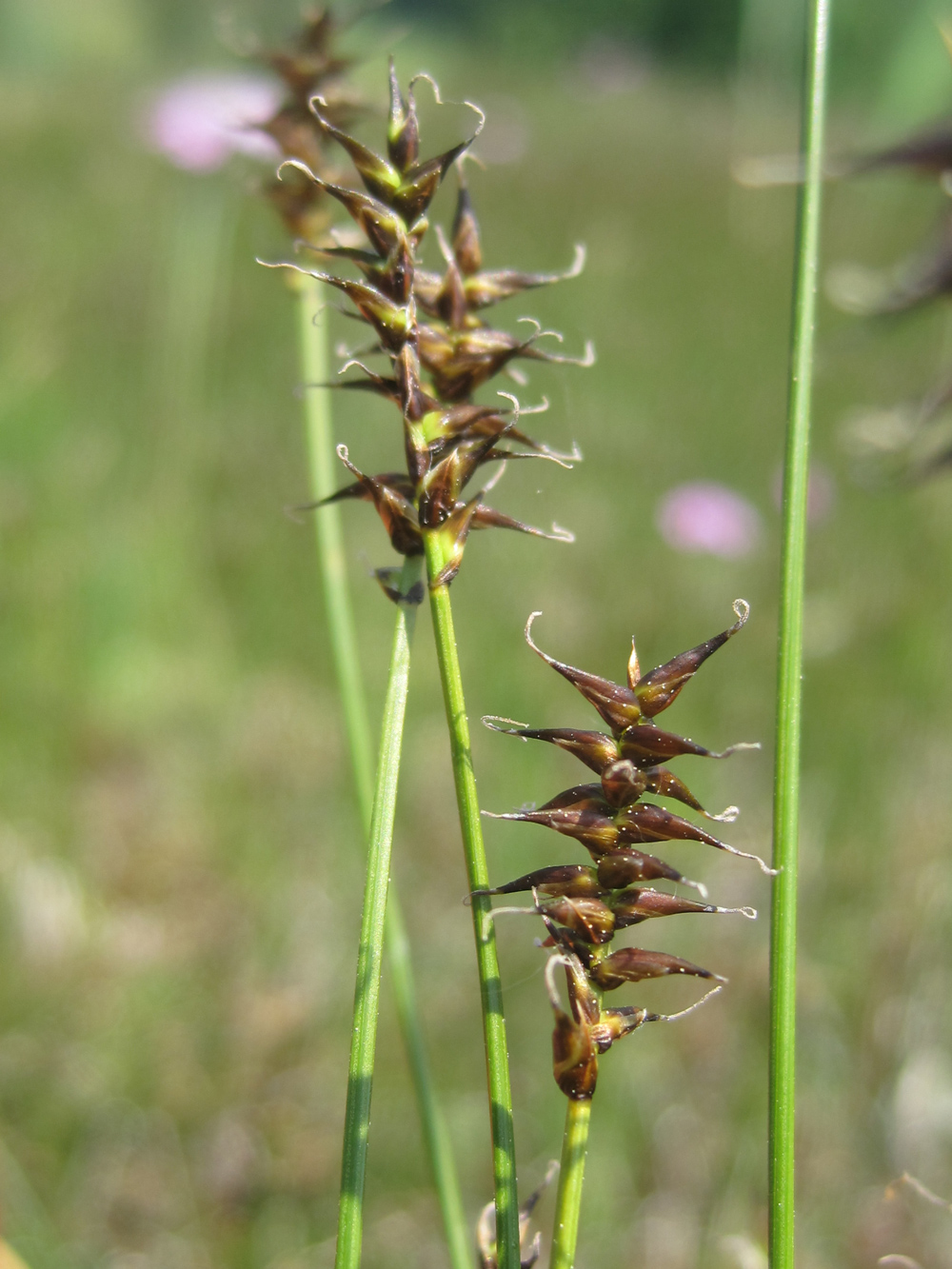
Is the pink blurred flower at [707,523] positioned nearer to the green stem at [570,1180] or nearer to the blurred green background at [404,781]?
the blurred green background at [404,781]

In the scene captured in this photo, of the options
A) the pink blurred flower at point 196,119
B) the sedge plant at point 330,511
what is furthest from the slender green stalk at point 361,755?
the pink blurred flower at point 196,119

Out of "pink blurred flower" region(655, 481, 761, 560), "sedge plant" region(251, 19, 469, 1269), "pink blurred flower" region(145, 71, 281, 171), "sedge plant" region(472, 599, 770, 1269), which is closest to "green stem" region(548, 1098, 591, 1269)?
"sedge plant" region(472, 599, 770, 1269)

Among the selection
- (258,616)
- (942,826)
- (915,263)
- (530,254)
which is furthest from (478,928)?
(530,254)

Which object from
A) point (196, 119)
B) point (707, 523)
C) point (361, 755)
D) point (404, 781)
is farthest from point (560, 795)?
point (196, 119)

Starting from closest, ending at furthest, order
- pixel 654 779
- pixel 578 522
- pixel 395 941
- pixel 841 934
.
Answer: pixel 654 779 < pixel 395 941 < pixel 841 934 < pixel 578 522

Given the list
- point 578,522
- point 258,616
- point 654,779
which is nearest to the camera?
point 654,779

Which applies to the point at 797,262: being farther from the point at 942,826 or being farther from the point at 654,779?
the point at 942,826

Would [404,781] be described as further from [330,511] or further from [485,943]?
[485,943]

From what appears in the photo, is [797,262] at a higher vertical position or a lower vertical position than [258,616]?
lower
